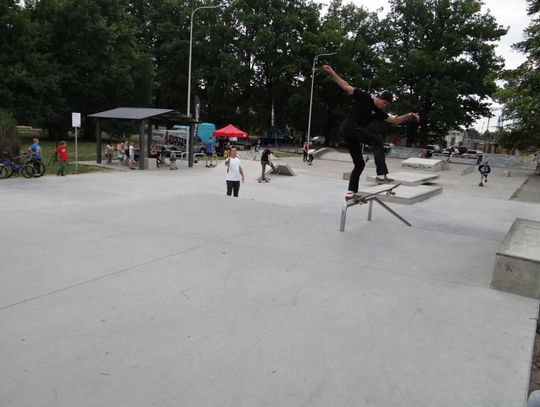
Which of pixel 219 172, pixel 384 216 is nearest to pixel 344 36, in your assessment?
pixel 219 172

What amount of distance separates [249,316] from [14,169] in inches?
533

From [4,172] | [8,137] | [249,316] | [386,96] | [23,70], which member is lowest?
[249,316]

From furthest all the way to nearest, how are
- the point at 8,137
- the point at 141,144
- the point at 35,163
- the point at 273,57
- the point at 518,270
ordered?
the point at 273,57, the point at 141,144, the point at 8,137, the point at 35,163, the point at 518,270

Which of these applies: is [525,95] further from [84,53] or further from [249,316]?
[84,53]

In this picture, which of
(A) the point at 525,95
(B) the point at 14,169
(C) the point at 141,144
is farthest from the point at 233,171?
(A) the point at 525,95

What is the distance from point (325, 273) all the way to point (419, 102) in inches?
1982

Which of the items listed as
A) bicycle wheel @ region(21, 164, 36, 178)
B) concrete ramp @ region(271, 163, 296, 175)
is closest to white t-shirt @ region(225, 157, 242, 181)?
bicycle wheel @ region(21, 164, 36, 178)

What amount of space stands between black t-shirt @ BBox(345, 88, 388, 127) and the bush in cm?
1421

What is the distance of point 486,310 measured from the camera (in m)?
4.30

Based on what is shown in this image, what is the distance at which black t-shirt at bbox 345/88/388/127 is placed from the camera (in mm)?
6672

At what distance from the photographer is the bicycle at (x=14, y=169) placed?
14.0 m

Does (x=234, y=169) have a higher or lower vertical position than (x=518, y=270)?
higher

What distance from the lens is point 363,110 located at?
673cm

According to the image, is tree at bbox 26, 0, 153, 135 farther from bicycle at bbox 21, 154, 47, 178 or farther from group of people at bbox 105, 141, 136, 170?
bicycle at bbox 21, 154, 47, 178
